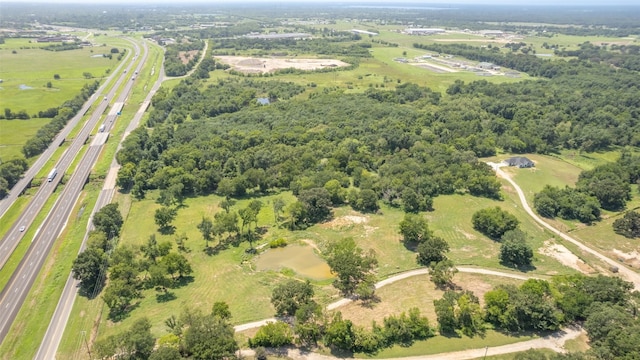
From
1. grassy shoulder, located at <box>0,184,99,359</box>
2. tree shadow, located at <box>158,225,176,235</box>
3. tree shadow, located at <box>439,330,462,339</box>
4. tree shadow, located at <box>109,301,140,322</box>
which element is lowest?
grassy shoulder, located at <box>0,184,99,359</box>

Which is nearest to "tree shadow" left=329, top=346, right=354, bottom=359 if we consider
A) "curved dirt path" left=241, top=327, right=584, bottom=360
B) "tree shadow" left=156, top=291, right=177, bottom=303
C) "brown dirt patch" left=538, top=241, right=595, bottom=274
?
"curved dirt path" left=241, top=327, right=584, bottom=360

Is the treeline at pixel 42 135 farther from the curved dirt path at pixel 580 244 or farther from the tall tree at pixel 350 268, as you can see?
the curved dirt path at pixel 580 244

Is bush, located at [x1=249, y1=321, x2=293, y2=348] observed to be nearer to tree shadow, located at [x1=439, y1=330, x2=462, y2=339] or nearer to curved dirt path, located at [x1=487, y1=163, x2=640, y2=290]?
tree shadow, located at [x1=439, y1=330, x2=462, y2=339]

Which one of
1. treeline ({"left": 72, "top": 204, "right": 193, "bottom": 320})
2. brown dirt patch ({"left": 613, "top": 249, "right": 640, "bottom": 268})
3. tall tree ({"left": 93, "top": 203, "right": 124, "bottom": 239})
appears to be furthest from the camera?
tall tree ({"left": 93, "top": 203, "right": 124, "bottom": 239})

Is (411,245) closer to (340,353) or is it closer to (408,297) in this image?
(408,297)

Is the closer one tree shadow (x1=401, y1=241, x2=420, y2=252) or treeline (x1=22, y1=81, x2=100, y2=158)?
tree shadow (x1=401, y1=241, x2=420, y2=252)

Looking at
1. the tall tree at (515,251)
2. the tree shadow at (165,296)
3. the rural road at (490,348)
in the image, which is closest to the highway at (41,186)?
the tree shadow at (165,296)
